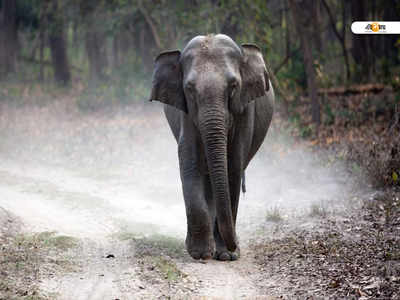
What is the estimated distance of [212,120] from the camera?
694 cm

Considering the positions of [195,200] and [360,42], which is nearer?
[195,200]

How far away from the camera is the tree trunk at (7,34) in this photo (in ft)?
106

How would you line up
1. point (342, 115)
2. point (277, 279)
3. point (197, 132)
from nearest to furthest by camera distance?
point (277, 279) < point (197, 132) < point (342, 115)

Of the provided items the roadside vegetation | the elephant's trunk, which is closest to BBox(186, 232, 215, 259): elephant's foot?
the elephant's trunk

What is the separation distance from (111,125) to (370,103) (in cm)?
790

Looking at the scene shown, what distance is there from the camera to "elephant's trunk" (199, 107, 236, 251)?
6.95 metres

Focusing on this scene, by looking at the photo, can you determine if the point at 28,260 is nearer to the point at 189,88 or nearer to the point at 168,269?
the point at 168,269

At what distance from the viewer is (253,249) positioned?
8.31 meters

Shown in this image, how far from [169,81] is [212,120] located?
0.99 metres

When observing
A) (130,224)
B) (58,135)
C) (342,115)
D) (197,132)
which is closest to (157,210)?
(130,224)

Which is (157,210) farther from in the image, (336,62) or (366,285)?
(336,62)

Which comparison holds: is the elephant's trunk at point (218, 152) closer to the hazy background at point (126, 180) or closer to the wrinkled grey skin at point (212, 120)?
the wrinkled grey skin at point (212, 120)

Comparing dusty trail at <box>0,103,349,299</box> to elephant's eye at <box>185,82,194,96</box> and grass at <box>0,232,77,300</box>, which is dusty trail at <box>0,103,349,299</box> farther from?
elephant's eye at <box>185,82,194,96</box>

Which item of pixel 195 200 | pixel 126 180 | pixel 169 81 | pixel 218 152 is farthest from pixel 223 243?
pixel 126 180
